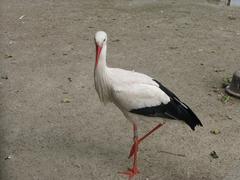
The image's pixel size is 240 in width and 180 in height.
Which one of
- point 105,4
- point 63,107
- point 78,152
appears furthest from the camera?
point 105,4

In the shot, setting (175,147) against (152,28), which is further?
(152,28)

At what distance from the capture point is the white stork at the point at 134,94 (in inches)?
161

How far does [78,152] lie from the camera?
4684 mm

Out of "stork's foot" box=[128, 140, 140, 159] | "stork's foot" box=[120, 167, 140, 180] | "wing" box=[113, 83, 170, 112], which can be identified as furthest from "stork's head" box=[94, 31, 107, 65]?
"stork's foot" box=[120, 167, 140, 180]

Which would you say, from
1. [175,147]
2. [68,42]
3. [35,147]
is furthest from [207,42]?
[35,147]

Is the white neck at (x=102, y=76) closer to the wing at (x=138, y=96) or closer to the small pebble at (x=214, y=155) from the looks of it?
the wing at (x=138, y=96)

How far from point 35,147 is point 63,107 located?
94cm

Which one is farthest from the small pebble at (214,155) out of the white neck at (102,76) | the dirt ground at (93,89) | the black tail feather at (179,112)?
the white neck at (102,76)

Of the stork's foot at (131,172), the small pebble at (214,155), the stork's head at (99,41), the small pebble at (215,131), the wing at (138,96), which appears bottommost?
the stork's foot at (131,172)

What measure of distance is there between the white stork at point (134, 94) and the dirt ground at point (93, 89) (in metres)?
0.52

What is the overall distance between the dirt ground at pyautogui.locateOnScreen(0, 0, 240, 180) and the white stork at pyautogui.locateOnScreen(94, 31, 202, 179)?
52 cm

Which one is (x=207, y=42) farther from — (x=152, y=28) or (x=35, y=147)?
(x=35, y=147)

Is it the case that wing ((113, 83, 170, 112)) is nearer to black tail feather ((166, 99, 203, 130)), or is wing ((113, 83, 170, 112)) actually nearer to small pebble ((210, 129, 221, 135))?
black tail feather ((166, 99, 203, 130))

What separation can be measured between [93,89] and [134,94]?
2025 millimetres
